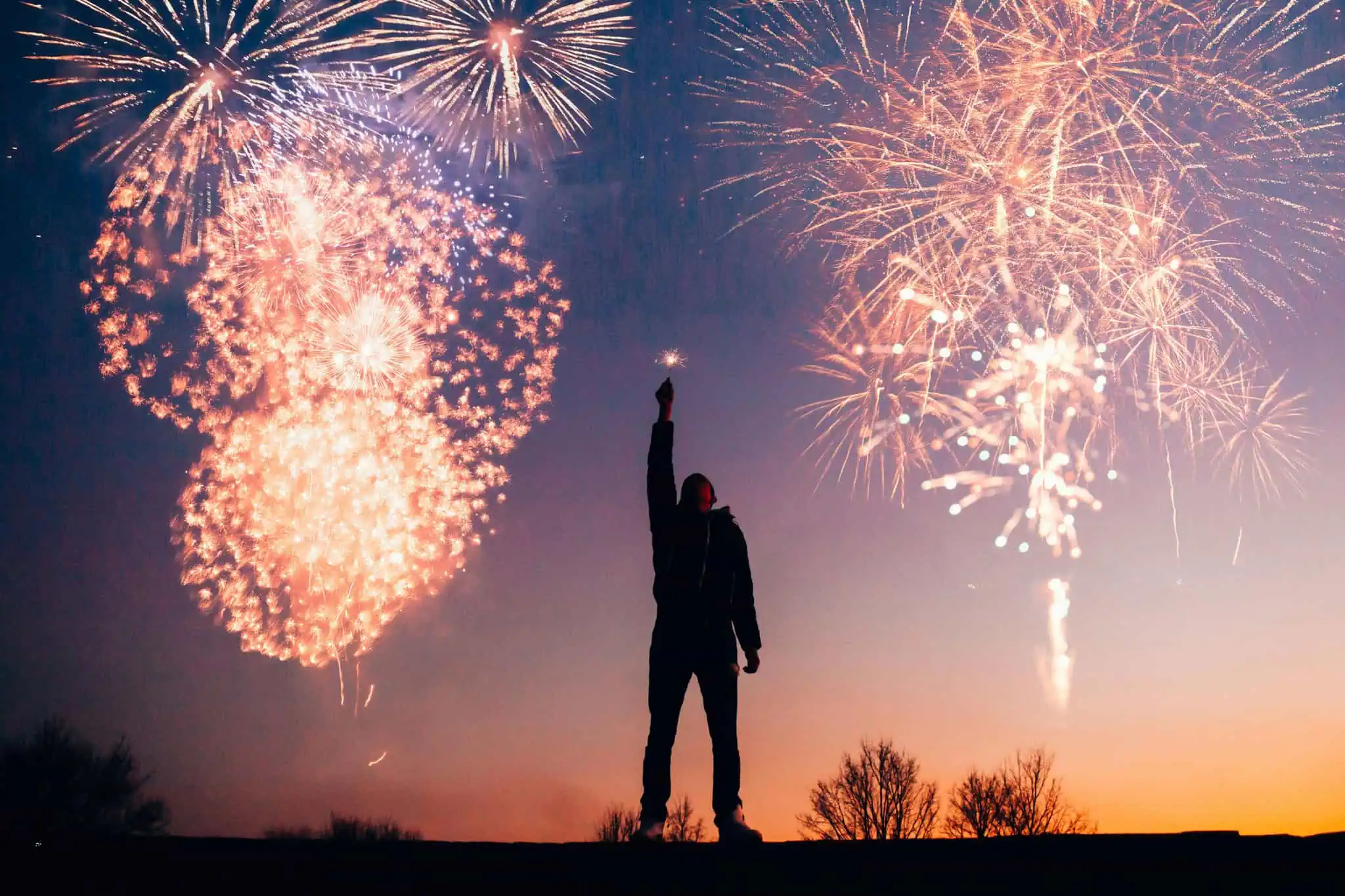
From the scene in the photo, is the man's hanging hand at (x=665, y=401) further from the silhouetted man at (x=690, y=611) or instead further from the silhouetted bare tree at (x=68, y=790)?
the silhouetted bare tree at (x=68, y=790)

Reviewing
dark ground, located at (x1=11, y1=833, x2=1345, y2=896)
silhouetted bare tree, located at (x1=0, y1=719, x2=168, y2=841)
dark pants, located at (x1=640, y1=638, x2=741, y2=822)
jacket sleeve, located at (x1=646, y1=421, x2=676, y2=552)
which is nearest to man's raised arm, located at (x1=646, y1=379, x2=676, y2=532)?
jacket sleeve, located at (x1=646, y1=421, x2=676, y2=552)

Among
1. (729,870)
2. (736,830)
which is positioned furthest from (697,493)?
(729,870)

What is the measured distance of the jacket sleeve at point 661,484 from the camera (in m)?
5.52

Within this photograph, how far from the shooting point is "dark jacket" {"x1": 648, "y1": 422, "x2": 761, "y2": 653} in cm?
547

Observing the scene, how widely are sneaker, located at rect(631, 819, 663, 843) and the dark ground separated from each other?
4.06ft

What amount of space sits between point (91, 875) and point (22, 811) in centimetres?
3694

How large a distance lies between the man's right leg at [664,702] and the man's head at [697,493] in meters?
0.78

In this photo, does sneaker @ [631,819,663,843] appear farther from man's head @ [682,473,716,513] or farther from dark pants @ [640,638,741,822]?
man's head @ [682,473,716,513]

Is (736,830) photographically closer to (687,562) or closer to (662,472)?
(687,562)

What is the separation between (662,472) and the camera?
555 cm

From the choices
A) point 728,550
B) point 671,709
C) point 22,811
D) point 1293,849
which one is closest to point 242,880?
point 671,709

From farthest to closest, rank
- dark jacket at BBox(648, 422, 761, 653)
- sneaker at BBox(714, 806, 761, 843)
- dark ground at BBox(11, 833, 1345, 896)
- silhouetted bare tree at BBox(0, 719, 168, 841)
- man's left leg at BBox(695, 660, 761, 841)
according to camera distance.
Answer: silhouetted bare tree at BBox(0, 719, 168, 841) < dark jacket at BBox(648, 422, 761, 653) < man's left leg at BBox(695, 660, 761, 841) < sneaker at BBox(714, 806, 761, 843) < dark ground at BBox(11, 833, 1345, 896)

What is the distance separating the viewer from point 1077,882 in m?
3.28

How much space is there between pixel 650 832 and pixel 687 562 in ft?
4.50
